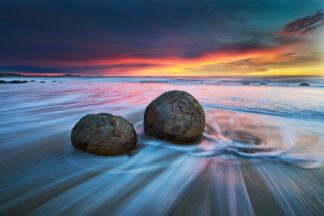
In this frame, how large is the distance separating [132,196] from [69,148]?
1366 millimetres

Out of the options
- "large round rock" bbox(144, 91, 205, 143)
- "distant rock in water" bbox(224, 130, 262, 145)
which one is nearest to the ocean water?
"distant rock in water" bbox(224, 130, 262, 145)

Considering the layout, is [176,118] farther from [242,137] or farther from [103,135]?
[242,137]

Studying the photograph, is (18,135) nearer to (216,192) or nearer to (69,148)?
(69,148)

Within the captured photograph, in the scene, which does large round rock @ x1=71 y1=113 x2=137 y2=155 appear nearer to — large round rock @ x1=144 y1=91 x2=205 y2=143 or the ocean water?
the ocean water

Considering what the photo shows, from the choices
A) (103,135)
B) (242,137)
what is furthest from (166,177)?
(242,137)

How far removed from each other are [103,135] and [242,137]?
2.24 metres

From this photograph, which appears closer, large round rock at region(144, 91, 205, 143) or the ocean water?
the ocean water

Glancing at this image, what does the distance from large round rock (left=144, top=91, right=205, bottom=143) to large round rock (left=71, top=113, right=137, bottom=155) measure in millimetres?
518

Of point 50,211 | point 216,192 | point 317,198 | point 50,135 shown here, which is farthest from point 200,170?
point 50,135

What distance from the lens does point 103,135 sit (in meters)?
2.32

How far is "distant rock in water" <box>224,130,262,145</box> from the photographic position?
10.0 feet

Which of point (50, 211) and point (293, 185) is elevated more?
point (50, 211)

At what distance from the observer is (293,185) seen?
1.89m

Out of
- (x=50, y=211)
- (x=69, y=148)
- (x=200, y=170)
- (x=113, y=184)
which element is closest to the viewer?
(x=50, y=211)
